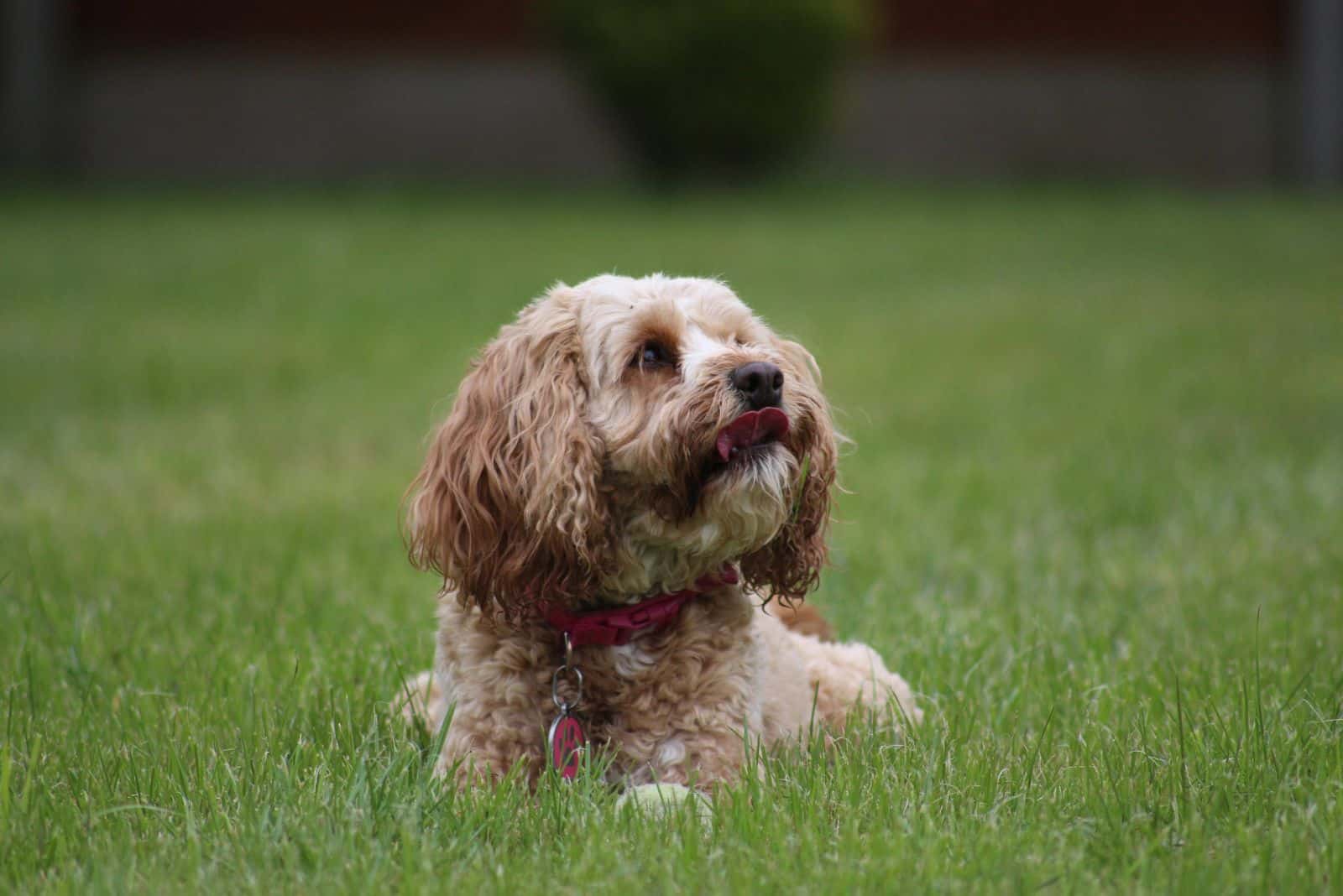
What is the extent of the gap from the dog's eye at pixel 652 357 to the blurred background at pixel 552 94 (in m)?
18.1

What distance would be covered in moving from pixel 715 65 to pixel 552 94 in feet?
13.9

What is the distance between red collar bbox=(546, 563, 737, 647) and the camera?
3580 millimetres

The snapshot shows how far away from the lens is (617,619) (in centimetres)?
358

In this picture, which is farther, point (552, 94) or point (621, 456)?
point (552, 94)

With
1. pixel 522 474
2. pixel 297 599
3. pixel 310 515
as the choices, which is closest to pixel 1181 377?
pixel 310 515

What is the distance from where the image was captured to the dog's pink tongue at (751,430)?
11.3ft

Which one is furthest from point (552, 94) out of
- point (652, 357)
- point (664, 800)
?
point (664, 800)

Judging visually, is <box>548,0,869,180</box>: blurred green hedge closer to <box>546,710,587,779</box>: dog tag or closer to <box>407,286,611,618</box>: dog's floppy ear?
<box>407,286,611,618</box>: dog's floppy ear

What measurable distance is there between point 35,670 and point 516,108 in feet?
61.2

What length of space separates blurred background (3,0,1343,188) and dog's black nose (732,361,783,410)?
18.3 m

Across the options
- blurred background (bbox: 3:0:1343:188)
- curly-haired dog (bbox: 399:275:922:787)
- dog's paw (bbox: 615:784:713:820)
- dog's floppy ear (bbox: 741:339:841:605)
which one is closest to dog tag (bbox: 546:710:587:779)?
curly-haired dog (bbox: 399:275:922:787)

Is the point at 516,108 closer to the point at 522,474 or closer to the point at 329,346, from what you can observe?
the point at 329,346

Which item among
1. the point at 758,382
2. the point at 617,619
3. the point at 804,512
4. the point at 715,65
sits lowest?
the point at 617,619

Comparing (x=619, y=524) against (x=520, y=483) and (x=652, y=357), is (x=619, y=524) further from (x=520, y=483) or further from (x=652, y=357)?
(x=652, y=357)
